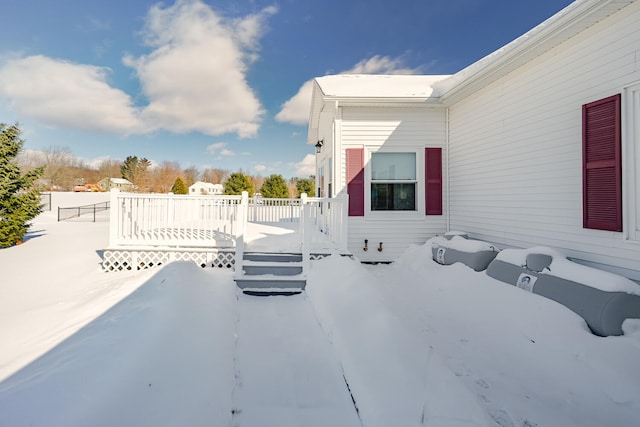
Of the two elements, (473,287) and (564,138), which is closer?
(564,138)

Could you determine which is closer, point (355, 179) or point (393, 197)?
point (355, 179)

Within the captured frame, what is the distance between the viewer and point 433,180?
263 inches

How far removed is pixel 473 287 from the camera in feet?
14.6

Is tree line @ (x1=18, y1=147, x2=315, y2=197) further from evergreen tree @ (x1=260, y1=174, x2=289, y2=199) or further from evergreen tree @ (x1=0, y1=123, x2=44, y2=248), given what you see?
evergreen tree @ (x1=0, y1=123, x2=44, y2=248)

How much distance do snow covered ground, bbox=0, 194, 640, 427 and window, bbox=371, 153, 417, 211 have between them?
2.49m

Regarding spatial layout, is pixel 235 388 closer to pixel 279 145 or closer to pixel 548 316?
pixel 548 316

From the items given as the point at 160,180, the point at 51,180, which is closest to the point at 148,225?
the point at 160,180

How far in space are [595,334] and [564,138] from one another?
2729mm

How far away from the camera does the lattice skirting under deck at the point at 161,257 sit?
5262 mm

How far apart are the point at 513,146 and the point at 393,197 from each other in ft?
8.33

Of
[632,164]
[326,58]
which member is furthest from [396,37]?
[632,164]

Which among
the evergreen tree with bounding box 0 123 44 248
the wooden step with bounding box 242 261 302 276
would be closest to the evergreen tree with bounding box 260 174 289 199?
the evergreen tree with bounding box 0 123 44 248

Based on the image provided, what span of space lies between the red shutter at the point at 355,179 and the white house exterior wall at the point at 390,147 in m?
0.11

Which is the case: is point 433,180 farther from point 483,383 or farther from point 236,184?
point 236,184
